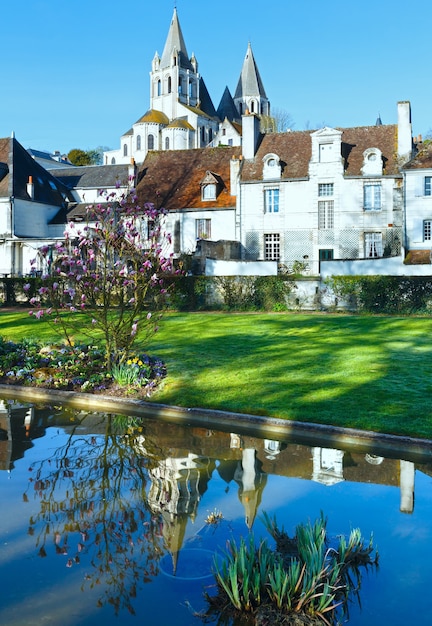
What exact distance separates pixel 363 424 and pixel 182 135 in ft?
278

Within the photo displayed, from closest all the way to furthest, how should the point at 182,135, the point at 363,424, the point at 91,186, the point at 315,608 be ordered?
the point at 315,608, the point at 363,424, the point at 91,186, the point at 182,135

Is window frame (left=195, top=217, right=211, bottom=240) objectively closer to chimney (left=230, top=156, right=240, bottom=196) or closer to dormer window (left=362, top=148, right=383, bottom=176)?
chimney (left=230, top=156, right=240, bottom=196)

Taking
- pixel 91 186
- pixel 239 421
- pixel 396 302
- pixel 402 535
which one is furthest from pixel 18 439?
pixel 91 186

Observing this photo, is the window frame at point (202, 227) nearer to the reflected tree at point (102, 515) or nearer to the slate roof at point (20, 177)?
the slate roof at point (20, 177)

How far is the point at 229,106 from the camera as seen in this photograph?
106750 millimetres

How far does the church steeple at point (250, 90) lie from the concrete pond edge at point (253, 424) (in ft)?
337

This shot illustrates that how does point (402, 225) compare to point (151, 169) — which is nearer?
point (402, 225)

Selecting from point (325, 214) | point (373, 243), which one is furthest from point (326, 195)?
point (373, 243)

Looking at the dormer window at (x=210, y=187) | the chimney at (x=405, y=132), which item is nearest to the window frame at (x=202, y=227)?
the dormer window at (x=210, y=187)

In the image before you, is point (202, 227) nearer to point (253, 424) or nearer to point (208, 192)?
point (208, 192)

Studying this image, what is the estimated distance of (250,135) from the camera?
39.8m

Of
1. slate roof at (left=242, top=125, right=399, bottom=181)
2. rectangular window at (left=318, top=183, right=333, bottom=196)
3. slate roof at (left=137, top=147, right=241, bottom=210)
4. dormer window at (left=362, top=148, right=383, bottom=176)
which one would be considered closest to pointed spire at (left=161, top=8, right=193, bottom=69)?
slate roof at (left=137, top=147, right=241, bottom=210)

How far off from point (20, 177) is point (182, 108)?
56.3 meters

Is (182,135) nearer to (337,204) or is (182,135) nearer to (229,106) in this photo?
(229,106)
